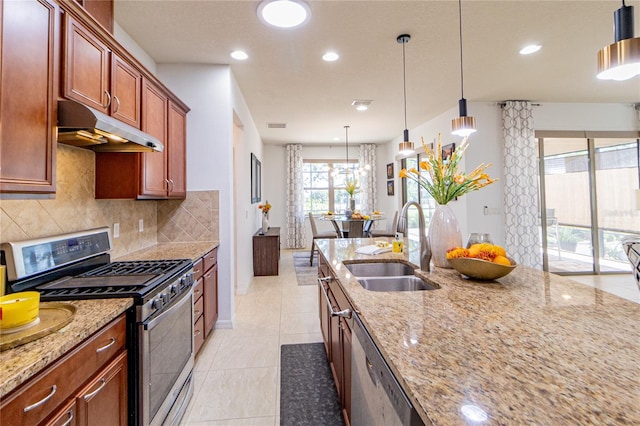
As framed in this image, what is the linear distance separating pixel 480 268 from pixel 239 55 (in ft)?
9.46

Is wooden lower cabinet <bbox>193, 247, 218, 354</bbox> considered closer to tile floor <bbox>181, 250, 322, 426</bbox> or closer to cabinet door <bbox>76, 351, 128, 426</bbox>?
tile floor <bbox>181, 250, 322, 426</bbox>

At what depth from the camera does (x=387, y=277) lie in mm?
1789

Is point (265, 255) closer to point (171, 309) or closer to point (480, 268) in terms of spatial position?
point (171, 309)

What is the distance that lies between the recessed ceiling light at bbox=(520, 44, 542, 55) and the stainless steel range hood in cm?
353

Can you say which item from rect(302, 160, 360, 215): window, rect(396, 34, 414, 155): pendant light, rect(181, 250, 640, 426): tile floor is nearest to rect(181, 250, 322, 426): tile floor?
rect(181, 250, 640, 426): tile floor

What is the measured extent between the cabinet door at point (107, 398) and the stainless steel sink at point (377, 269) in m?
1.32

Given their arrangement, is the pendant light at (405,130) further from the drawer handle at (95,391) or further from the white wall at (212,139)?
the drawer handle at (95,391)

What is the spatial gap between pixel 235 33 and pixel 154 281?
7.18 ft

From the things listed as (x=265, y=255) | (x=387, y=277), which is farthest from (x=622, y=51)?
(x=265, y=255)

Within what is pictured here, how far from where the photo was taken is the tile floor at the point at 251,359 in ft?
6.14

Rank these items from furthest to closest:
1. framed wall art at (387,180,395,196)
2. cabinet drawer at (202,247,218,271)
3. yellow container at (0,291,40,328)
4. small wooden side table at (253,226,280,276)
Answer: framed wall art at (387,180,395,196)
small wooden side table at (253,226,280,276)
cabinet drawer at (202,247,218,271)
yellow container at (0,291,40,328)

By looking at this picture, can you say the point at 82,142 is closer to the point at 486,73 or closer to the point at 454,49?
the point at 454,49

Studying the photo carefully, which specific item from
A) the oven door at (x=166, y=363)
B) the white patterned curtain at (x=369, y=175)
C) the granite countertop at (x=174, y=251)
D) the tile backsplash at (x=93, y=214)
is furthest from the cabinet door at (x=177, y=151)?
the white patterned curtain at (x=369, y=175)

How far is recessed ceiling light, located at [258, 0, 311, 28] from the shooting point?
214 centimetres
